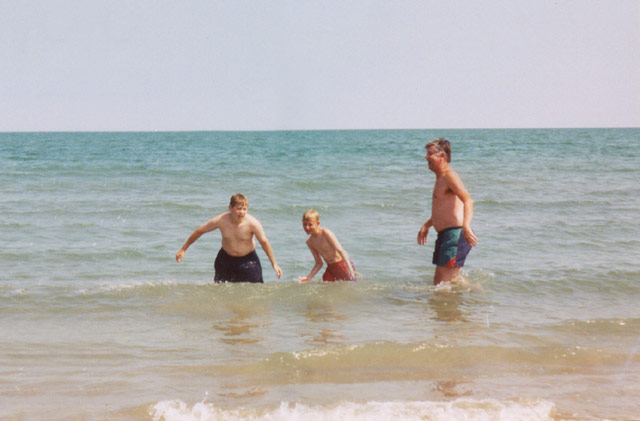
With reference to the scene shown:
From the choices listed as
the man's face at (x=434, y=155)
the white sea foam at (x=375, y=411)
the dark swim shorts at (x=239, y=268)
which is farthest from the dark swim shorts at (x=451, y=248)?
the white sea foam at (x=375, y=411)

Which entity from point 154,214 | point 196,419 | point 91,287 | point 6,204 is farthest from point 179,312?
point 6,204

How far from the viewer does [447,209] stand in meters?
7.02

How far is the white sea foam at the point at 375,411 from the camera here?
12.6 ft

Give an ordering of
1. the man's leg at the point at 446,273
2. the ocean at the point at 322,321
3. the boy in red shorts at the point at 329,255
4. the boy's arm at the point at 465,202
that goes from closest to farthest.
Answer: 1. the ocean at the point at 322,321
2. the boy's arm at the point at 465,202
3. the man's leg at the point at 446,273
4. the boy in red shorts at the point at 329,255

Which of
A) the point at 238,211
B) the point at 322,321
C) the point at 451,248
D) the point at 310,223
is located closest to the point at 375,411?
the point at 322,321

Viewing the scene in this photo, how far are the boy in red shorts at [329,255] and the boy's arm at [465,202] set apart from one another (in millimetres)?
1559

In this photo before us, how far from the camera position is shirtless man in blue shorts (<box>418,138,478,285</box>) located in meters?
6.80

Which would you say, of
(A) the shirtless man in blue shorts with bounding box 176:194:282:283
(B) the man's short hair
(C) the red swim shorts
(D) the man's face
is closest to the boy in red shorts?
(C) the red swim shorts

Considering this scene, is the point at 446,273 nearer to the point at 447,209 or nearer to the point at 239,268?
the point at 447,209

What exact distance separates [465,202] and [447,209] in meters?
0.35

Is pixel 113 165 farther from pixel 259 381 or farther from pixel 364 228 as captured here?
pixel 259 381

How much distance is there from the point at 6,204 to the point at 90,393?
12.6 meters

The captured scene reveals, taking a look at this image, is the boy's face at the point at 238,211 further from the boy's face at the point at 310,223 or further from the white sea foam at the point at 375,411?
the white sea foam at the point at 375,411

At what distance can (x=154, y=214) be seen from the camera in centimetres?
1434
